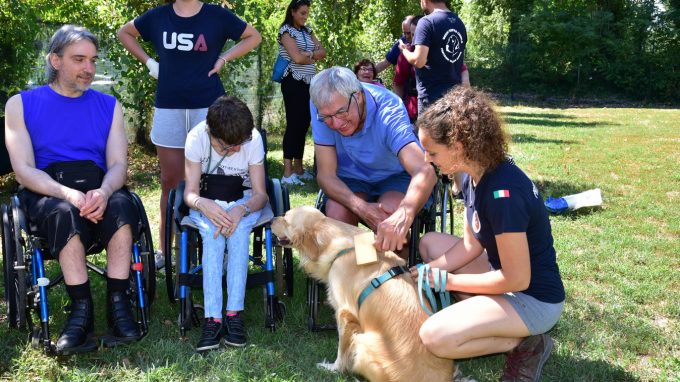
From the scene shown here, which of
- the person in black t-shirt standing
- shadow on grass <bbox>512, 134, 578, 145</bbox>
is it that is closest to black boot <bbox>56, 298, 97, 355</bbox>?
the person in black t-shirt standing

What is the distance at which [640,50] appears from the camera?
24.7 m

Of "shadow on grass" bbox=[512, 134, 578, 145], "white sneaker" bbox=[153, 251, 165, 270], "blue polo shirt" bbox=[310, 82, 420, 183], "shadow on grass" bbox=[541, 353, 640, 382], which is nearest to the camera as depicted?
"shadow on grass" bbox=[541, 353, 640, 382]

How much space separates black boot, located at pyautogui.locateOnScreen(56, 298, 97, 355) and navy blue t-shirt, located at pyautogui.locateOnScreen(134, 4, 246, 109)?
1.61 m

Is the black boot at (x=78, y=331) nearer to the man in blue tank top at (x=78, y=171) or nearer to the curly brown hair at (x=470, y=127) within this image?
the man in blue tank top at (x=78, y=171)

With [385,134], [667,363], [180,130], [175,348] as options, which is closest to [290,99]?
[180,130]

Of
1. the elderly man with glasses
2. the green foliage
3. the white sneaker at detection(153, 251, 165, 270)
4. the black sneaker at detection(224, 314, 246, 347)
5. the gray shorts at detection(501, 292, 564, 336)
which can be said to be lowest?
the black sneaker at detection(224, 314, 246, 347)

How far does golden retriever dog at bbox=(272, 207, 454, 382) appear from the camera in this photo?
2738mm

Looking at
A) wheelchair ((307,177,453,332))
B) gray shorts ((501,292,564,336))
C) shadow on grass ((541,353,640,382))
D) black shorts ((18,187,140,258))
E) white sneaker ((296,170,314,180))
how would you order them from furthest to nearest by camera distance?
1. white sneaker ((296,170,314,180))
2. wheelchair ((307,177,453,332))
3. black shorts ((18,187,140,258))
4. shadow on grass ((541,353,640,382))
5. gray shorts ((501,292,564,336))

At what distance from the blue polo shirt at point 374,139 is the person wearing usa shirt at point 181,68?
108 centimetres

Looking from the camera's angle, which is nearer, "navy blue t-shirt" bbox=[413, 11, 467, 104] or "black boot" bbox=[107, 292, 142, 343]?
"black boot" bbox=[107, 292, 142, 343]

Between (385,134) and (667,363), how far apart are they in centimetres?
181

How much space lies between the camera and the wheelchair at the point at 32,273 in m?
3.16

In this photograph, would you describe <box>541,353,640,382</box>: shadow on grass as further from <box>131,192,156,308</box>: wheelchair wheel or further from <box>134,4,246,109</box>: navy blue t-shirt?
<box>134,4,246,109</box>: navy blue t-shirt

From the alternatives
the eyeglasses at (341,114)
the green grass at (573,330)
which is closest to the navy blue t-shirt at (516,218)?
the green grass at (573,330)
